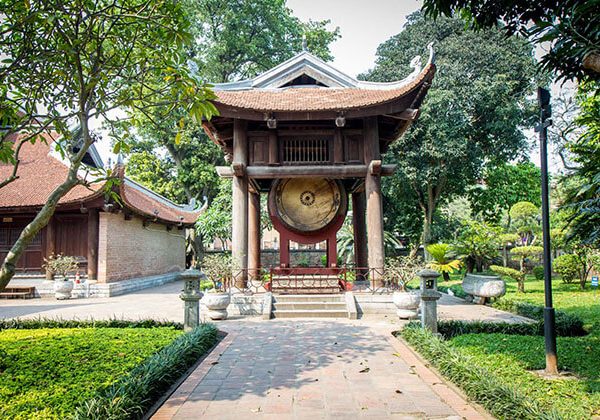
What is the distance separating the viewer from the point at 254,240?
11.8m

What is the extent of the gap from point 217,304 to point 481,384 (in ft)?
20.7

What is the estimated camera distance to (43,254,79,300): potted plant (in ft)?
51.5

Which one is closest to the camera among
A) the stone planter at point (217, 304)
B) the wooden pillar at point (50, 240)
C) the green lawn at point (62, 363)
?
the green lawn at point (62, 363)

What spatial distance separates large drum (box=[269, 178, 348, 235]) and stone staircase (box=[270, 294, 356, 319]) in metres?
2.48

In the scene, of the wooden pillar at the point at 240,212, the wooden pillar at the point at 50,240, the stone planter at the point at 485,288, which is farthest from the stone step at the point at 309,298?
the wooden pillar at the point at 50,240

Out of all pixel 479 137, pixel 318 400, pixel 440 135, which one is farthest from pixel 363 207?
pixel 479 137

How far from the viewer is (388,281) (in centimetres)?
1120

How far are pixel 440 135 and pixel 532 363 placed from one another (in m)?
15.4

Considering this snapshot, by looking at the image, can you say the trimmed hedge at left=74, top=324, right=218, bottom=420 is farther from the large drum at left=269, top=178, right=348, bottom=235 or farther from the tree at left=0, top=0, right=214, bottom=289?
the large drum at left=269, top=178, right=348, bottom=235

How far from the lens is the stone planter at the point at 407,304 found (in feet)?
30.3

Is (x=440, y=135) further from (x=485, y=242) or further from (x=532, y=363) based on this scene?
(x=532, y=363)

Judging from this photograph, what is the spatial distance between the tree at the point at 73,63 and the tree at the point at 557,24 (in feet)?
12.2

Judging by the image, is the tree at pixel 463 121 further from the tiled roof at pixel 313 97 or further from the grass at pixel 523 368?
the grass at pixel 523 368

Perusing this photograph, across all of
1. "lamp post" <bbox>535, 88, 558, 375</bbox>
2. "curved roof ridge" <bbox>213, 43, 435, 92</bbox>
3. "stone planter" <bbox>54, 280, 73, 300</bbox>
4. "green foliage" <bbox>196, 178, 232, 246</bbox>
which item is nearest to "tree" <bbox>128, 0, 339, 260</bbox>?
"green foliage" <bbox>196, 178, 232, 246</bbox>
